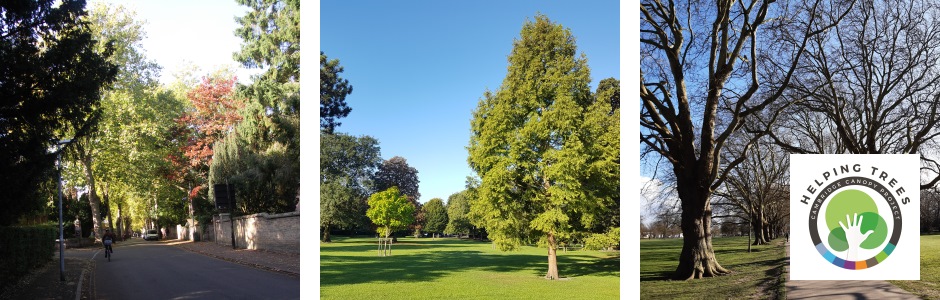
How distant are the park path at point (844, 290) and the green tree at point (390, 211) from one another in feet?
12.2

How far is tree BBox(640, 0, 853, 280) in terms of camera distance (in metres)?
4.86

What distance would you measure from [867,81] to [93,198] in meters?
6.18

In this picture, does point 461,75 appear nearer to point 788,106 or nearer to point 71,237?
point 788,106

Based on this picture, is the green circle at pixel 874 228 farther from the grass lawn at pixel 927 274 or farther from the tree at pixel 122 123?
the tree at pixel 122 123

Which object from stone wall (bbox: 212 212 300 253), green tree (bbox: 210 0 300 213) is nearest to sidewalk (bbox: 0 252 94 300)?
stone wall (bbox: 212 212 300 253)

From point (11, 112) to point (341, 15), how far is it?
293 cm

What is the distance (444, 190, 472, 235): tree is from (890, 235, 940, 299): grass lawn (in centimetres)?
383

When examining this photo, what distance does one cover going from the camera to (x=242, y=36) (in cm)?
573

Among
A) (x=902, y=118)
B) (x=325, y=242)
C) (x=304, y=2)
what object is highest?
(x=304, y=2)

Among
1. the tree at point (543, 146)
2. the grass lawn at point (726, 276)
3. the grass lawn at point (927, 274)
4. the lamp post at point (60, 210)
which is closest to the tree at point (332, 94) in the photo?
the tree at point (543, 146)

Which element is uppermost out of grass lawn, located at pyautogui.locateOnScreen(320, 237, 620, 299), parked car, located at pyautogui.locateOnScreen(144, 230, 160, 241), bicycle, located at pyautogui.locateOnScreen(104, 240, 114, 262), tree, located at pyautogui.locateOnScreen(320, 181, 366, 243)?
tree, located at pyautogui.locateOnScreen(320, 181, 366, 243)

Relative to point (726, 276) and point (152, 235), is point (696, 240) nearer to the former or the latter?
point (726, 276)

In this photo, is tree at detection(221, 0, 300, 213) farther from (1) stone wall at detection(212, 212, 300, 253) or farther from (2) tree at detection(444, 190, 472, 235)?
(2) tree at detection(444, 190, 472, 235)

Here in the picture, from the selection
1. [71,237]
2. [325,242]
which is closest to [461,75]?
[325,242]
